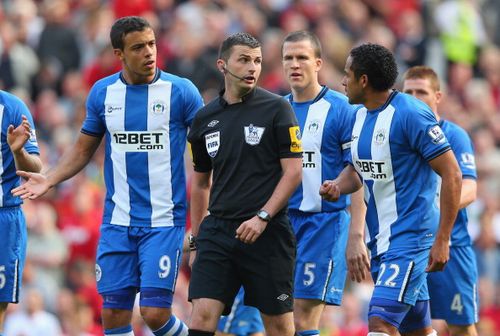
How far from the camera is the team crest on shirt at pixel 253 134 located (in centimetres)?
970

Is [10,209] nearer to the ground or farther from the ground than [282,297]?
farther from the ground

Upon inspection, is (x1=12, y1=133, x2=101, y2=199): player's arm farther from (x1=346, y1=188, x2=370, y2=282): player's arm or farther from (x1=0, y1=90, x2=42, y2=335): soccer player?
(x1=346, y1=188, x2=370, y2=282): player's arm

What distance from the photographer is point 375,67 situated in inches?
396

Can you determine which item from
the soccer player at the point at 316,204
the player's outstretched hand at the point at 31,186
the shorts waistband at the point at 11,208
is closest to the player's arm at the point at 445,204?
the soccer player at the point at 316,204

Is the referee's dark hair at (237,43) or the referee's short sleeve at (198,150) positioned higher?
the referee's dark hair at (237,43)

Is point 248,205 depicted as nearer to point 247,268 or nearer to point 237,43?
point 247,268

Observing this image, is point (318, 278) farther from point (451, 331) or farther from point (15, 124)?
point (15, 124)

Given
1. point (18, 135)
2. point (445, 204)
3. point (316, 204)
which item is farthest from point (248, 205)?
point (18, 135)

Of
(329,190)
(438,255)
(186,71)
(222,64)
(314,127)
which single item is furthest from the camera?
(186,71)

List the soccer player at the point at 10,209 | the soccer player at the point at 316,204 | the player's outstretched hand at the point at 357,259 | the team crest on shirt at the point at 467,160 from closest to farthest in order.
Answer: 1. the player's outstretched hand at the point at 357,259
2. the soccer player at the point at 10,209
3. the soccer player at the point at 316,204
4. the team crest on shirt at the point at 467,160

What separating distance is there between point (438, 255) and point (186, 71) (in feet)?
32.0

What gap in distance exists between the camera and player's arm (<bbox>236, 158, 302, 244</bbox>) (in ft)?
31.0

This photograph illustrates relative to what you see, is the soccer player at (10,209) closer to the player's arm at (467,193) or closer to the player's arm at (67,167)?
the player's arm at (67,167)

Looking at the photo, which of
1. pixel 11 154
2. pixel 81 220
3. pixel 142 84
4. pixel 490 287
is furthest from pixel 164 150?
pixel 490 287
